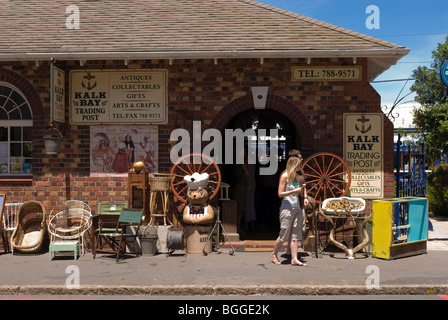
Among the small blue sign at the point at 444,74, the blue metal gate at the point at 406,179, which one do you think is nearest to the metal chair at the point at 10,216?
the blue metal gate at the point at 406,179

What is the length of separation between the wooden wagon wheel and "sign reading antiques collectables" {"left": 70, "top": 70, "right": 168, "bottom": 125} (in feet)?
3.22

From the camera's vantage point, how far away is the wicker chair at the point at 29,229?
871 cm

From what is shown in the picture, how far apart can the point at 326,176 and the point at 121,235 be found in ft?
13.3

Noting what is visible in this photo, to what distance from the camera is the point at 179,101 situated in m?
9.36

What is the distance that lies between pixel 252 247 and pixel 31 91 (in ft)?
18.2

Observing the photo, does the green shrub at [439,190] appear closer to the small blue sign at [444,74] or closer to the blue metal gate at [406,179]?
the blue metal gate at [406,179]

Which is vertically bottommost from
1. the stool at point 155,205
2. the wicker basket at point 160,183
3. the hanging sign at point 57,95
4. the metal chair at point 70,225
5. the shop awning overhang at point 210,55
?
the metal chair at point 70,225

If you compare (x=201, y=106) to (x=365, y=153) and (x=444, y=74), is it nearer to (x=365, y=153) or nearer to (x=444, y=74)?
(x=365, y=153)

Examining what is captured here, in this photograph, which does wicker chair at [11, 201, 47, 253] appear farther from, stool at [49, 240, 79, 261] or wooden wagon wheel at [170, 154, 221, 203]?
wooden wagon wheel at [170, 154, 221, 203]

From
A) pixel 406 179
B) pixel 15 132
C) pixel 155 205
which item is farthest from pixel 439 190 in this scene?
pixel 15 132

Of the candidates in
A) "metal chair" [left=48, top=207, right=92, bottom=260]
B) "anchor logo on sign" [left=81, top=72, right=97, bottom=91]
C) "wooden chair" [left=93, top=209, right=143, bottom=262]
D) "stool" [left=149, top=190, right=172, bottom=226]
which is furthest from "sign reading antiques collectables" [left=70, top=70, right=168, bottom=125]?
"wooden chair" [left=93, top=209, right=143, bottom=262]

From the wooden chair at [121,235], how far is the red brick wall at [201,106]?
2.55 feet

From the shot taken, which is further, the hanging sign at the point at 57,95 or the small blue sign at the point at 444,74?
the small blue sign at the point at 444,74

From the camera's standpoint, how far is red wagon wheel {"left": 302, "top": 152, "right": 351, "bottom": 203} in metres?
8.86
